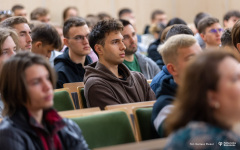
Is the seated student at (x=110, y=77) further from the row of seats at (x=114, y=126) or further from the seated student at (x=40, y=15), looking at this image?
the seated student at (x=40, y=15)

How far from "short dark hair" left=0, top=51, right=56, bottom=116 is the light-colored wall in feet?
23.5

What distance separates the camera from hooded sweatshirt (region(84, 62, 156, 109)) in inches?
120

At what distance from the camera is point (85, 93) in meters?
3.10

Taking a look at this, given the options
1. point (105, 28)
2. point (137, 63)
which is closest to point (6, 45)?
point (105, 28)

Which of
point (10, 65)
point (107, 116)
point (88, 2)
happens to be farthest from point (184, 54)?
point (88, 2)

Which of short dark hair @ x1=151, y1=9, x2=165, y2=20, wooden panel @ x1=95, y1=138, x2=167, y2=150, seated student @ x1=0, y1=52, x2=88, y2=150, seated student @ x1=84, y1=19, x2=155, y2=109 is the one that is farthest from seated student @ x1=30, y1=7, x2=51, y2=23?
Result: wooden panel @ x1=95, y1=138, x2=167, y2=150

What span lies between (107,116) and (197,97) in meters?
0.94

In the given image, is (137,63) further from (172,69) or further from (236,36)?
(172,69)

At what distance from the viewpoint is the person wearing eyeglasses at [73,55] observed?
404 centimetres

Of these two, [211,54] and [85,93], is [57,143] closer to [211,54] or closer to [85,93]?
[211,54]

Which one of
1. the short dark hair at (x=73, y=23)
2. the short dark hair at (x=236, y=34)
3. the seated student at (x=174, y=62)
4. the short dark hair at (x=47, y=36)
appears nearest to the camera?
the seated student at (x=174, y=62)

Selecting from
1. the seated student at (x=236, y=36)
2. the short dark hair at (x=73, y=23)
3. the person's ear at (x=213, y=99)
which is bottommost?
the seated student at (x=236, y=36)

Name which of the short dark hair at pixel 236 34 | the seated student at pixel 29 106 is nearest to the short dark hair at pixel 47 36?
the short dark hair at pixel 236 34

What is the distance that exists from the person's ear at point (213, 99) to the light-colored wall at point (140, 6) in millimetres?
7797
